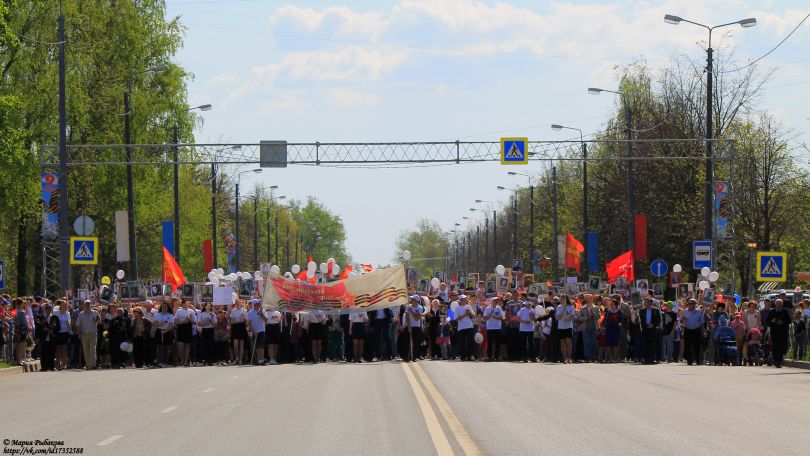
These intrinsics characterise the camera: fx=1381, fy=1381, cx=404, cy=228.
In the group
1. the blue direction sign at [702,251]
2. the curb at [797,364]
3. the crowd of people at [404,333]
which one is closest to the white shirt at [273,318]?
the crowd of people at [404,333]

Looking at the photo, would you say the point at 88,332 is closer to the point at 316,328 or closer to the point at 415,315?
the point at 316,328

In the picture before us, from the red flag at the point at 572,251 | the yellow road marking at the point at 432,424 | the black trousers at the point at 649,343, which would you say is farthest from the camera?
the red flag at the point at 572,251

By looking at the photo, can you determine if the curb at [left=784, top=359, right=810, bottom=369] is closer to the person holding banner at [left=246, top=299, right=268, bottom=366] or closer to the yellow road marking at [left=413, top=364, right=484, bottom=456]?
the yellow road marking at [left=413, top=364, right=484, bottom=456]

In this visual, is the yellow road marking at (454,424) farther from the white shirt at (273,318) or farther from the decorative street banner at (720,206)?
the decorative street banner at (720,206)

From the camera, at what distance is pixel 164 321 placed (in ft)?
115

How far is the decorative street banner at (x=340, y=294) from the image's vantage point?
36406 mm

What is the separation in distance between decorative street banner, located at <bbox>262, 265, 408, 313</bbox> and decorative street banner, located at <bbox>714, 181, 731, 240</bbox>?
14136 millimetres

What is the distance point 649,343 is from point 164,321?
40.5ft

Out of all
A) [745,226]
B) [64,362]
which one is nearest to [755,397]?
[64,362]

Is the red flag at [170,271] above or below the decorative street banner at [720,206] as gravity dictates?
below

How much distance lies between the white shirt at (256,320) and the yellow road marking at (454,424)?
11106 mm

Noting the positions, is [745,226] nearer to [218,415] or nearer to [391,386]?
[391,386]

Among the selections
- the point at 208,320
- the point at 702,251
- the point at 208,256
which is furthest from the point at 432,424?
the point at 208,256

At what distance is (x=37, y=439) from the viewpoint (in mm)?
15227
